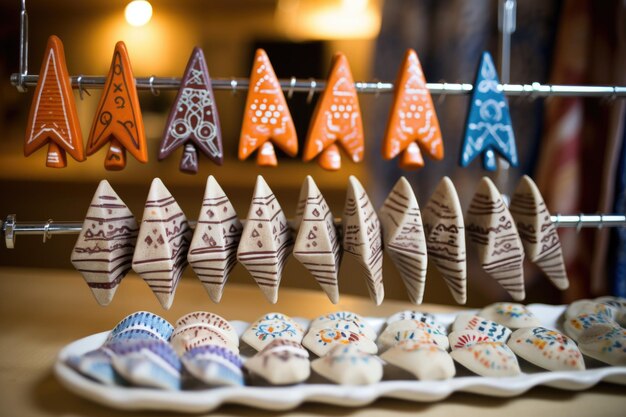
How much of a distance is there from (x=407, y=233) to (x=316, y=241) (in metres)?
0.09

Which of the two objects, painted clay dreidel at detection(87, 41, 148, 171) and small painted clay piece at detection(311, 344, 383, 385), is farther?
painted clay dreidel at detection(87, 41, 148, 171)

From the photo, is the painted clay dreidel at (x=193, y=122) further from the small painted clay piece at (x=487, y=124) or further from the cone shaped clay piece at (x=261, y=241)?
the small painted clay piece at (x=487, y=124)

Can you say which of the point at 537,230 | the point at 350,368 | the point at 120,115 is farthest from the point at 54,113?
the point at 537,230

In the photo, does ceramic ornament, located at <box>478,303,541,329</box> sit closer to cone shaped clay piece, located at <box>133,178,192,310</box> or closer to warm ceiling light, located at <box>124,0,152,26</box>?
cone shaped clay piece, located at <box>133,178,192,310</box>

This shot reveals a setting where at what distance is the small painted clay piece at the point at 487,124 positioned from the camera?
63cm

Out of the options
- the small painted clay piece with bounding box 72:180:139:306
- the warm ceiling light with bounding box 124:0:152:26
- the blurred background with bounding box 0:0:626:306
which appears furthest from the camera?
the warm ceiling light with bounding box 124:0:152:26

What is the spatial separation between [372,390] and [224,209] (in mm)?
224

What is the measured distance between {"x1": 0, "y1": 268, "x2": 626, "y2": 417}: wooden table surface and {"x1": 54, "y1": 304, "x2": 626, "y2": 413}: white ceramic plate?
0.5 inches

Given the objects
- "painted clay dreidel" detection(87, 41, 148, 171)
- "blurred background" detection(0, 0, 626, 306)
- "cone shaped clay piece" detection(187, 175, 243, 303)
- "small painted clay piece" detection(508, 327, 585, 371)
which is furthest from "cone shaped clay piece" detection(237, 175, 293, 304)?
"blurred background" detection(0, 0, 626, 306)

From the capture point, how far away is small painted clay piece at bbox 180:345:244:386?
45 cm

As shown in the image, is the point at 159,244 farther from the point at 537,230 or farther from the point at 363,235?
the point at 537,230

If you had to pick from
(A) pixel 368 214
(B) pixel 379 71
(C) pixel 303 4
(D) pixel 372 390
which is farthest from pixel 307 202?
(C) pixel 303 4

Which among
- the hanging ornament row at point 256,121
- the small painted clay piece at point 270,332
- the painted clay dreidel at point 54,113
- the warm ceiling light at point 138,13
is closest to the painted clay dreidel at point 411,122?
the hanging ornament row at point 256,121

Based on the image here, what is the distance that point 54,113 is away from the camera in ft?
1.92
